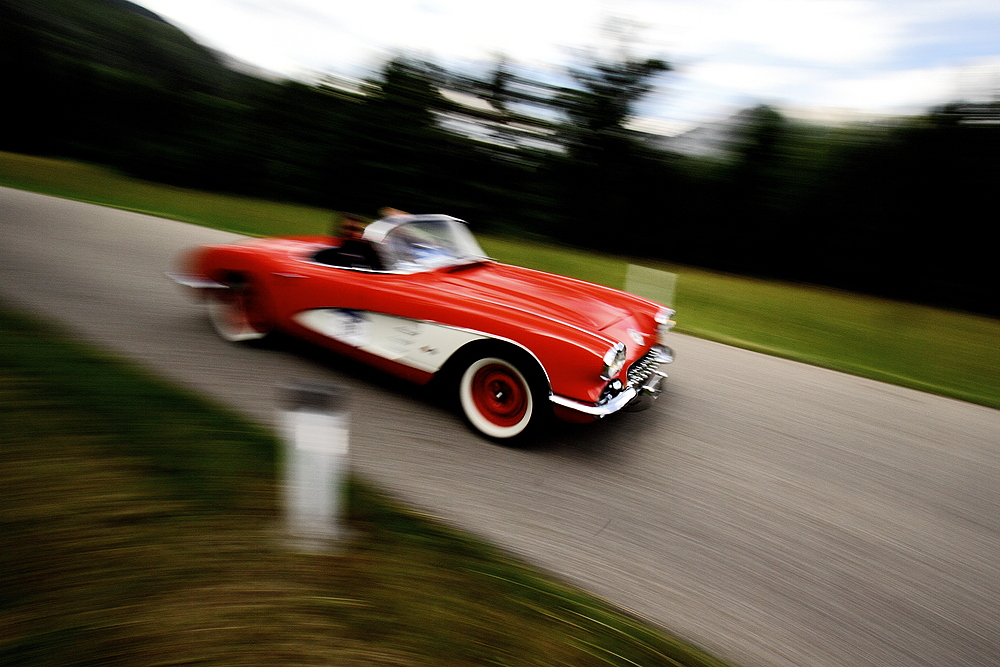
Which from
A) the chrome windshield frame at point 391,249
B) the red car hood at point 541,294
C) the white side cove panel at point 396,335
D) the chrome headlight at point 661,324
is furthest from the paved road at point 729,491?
the chrome windshield frame at point 391,249

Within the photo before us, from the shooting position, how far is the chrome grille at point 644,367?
12.8 ft

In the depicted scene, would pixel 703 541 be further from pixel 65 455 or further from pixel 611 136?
pixel 611 136

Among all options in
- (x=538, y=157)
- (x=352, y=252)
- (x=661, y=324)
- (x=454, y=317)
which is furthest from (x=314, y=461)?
(x=538, y=157)

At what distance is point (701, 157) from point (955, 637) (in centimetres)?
1445

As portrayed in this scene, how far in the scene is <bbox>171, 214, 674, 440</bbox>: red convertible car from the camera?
356 centimetres

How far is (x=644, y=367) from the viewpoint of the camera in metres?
4.13

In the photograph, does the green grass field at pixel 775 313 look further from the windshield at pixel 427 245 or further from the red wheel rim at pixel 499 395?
the red wheel rim at pixel 499 395

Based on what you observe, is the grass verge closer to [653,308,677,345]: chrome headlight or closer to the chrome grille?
the chrome grille

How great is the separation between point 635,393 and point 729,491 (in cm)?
80

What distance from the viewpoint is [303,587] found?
2279 millimetres

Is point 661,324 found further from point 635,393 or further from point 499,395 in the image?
point 499,395

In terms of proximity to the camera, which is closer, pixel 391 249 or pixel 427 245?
A: pixel 391 249

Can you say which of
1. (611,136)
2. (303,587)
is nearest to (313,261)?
(303,587)

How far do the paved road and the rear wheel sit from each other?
14 cm
